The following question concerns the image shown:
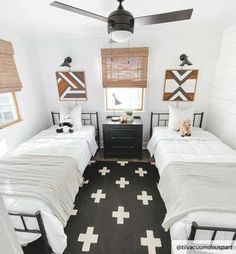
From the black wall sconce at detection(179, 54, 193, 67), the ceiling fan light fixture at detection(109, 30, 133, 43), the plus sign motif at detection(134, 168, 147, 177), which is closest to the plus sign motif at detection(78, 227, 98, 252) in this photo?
the plus sign motif at detection(134, 168, 147, 177)

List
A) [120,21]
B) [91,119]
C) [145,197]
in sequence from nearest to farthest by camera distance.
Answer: [120,21], [145,197], [91,119]

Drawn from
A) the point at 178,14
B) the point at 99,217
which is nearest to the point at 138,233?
the point at 99,217

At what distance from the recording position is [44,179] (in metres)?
1.63

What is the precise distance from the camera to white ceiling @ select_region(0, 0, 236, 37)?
1.72 metres

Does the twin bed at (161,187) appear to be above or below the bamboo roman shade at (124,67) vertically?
below

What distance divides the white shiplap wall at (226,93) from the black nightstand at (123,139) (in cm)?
144

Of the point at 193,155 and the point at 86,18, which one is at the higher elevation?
the point at 86,18

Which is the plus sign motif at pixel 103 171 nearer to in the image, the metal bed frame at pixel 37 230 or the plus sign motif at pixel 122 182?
the plus sign motif at pixel 122 182

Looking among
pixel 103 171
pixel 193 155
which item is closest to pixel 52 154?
pixel 103 171

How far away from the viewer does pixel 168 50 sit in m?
2.95

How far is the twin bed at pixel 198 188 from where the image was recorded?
123 cm

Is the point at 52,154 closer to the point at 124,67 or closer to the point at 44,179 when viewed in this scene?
the point at 44,179

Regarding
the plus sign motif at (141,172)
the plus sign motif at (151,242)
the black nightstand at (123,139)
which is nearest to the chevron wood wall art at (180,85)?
the black nightstand at (123,139)

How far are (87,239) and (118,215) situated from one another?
0.45 m
